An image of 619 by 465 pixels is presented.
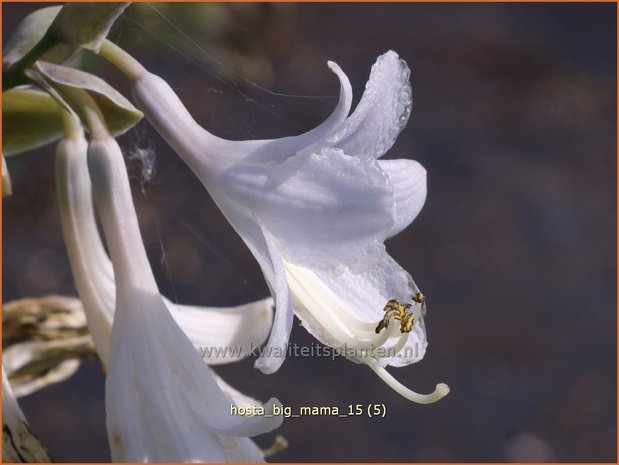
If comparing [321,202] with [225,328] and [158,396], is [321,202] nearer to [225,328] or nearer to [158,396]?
[158,396]

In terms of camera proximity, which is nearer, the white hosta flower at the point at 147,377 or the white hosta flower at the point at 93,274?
the white hosta flower at the point at 147,377

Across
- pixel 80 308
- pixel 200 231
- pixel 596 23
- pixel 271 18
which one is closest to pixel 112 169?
pixel 80 308

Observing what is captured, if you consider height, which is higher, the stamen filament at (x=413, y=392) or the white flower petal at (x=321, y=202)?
the white flower petal at (x=321, y=202)

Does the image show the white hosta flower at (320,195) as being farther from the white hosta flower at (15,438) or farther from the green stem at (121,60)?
the white hosta flower at (15,438)

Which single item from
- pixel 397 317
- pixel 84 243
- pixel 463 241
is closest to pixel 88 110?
pixel 84 243

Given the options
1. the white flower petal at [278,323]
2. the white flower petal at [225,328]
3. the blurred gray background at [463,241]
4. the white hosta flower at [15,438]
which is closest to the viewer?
the white flower petal at [278,323]

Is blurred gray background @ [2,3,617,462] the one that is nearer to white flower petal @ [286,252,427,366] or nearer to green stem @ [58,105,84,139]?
green stem @ [58,105,84,139]

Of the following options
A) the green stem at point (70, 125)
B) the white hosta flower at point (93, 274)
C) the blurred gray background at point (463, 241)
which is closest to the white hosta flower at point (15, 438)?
the white hosta flower at point (93, 274)

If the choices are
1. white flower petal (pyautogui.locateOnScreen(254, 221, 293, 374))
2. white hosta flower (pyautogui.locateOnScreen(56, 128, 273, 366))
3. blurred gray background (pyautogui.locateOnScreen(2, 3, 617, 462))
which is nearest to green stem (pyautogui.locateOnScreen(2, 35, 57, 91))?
white hosta flower (pyautogui.locateOnScreen(56, 128, 273, 366))
